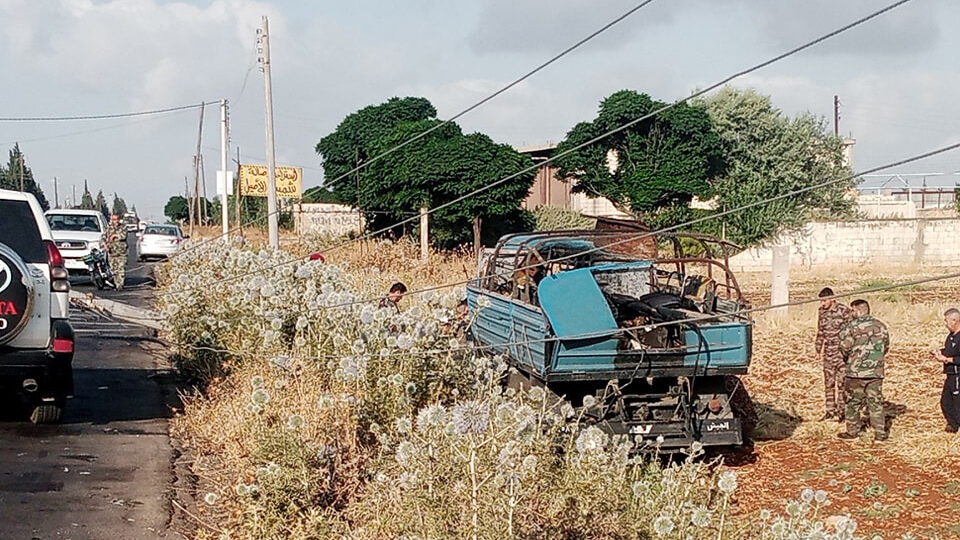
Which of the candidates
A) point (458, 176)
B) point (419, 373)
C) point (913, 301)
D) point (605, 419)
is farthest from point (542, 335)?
point (458, 176)

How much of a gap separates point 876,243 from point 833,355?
32491 mm

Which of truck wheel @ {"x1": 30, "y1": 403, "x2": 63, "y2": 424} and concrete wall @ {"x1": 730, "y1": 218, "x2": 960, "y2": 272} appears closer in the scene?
truck wheel @ {"x1": 30, "y1": 403, "x2": 63, "y2": 424}

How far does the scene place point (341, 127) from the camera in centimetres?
4678

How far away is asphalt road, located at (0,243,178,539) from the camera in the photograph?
730cm

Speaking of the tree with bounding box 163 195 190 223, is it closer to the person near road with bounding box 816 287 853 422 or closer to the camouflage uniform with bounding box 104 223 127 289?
the camouflage uniform with bounding box 104 223 127 289

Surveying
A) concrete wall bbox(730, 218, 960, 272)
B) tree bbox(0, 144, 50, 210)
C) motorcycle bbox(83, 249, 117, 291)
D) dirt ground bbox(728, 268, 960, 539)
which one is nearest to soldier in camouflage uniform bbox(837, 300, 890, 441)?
dirt ground bbox(728, 268, 960, 539)

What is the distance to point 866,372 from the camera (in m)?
10.9

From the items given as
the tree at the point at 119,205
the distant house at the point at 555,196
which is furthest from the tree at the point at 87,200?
the distant house at the point at 555,196

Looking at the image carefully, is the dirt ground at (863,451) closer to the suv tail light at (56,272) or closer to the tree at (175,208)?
the suv tail light at (56,272)

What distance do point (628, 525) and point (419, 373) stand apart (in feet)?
9.87

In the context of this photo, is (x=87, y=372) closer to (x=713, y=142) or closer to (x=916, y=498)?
(x=916, y=498)

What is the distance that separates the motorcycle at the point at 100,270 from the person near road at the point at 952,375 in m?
20.1

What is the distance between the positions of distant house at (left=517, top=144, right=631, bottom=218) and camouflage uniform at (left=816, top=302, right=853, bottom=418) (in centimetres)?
3629

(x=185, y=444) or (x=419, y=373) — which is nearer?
(x=419, y=373)
